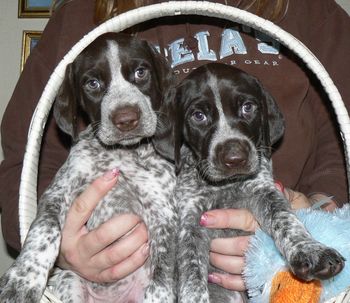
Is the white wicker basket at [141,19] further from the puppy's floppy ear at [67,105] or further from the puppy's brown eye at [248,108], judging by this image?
the puppy's brown eye at [248,108]

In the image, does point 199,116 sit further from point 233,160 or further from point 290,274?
point 290,274

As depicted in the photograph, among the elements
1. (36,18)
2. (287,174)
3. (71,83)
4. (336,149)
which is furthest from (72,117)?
(36,18)

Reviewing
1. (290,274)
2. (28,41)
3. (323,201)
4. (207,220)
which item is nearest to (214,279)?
(207,220)

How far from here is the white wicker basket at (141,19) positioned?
257 cm

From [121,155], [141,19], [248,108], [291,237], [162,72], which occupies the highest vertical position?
[141,19]

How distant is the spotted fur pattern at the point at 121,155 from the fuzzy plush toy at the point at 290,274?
446 millimetres

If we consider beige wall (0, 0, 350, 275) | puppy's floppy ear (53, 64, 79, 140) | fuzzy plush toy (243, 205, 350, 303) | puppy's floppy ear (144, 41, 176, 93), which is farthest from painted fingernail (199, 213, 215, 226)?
beige wall (0, 0, 350, 275)

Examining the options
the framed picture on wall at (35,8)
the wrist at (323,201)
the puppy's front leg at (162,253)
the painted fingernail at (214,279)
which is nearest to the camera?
the puppy's front leg at (162,253)

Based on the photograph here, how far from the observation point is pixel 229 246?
2727 millimetres

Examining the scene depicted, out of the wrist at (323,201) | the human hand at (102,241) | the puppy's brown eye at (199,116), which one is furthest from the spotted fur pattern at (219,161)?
the wrist at (323,201)

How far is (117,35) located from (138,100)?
1.31 ft

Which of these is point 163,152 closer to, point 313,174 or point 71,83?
point 71,83

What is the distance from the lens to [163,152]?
9.39 ft

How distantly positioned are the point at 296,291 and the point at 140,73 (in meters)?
1.28
